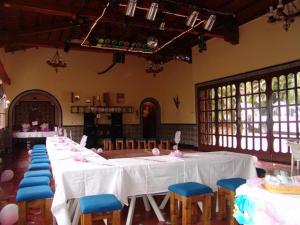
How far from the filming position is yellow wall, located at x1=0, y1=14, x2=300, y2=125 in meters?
7.97

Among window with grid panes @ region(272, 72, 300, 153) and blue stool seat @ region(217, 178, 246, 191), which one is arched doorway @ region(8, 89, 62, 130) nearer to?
window with grid panes @ region(272, 72, 300, 153)

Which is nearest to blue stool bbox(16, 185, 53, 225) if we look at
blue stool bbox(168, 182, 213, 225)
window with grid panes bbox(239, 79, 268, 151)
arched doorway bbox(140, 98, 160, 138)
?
blue stool bbox(168, 182, 213, 225)

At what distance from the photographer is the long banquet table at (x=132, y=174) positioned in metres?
2.77

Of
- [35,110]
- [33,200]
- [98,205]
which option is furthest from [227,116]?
[35,110]

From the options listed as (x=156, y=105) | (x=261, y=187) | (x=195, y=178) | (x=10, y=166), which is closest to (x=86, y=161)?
(x=195, y=178)

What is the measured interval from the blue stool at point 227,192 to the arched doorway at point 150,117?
10409 millimetres

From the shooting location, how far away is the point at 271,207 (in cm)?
177

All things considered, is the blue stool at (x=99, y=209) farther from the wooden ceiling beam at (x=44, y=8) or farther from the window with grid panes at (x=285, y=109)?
the window with grid panes at (x=285, y=109)

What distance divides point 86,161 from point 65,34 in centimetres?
855

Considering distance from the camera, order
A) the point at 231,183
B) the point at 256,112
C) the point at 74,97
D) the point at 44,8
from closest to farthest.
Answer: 1. the point at 231,183
2. the point at 44,8
3. the point at 256,112
4. the point at 74,97

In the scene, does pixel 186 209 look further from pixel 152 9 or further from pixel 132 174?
pixel 152 9

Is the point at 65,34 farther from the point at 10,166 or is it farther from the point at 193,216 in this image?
the point at 193,216

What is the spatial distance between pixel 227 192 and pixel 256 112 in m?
5.26

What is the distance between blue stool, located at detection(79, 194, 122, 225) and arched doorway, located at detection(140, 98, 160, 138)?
11.2 m
